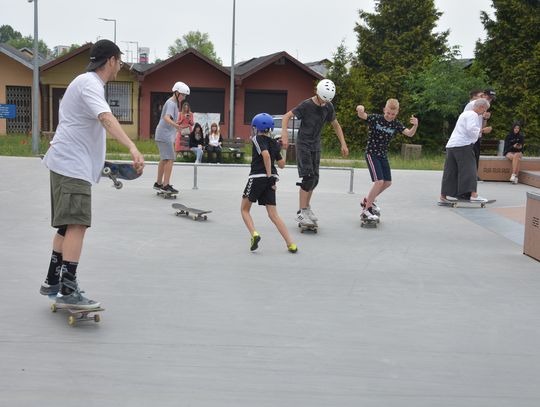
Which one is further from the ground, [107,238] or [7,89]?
[7,89]

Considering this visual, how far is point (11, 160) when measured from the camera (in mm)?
18047

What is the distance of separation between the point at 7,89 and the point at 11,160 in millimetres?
18338

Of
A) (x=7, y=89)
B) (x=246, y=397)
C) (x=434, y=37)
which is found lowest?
(x=246, y=397)

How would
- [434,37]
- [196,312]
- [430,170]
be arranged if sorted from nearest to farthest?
[196,312] → [430,170] → [434,37]

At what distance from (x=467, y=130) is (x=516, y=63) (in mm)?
19591

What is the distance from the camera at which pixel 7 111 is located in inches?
1137

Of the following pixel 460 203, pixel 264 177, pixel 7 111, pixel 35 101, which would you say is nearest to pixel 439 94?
pixel 35 101

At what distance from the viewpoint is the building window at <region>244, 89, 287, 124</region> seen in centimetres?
3644

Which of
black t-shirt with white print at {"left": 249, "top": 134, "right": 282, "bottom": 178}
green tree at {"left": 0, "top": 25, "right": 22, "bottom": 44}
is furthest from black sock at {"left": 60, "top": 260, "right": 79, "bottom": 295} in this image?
green tree at {"left": 0, "top": 25, "right": 22, "bottom": 44}

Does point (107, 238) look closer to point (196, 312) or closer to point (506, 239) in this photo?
point (196, 312)

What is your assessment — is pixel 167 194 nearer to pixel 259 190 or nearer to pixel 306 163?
pixel 306 163

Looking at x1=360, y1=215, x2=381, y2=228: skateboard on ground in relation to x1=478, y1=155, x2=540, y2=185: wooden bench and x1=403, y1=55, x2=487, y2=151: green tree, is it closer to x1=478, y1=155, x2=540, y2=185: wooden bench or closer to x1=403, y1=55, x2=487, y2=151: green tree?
x1=478, y1=155, x2=540, y2=185: wooden bench

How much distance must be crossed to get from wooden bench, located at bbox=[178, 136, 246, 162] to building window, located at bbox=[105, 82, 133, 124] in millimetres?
14717

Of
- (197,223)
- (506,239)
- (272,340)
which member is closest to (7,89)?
(197,223)
